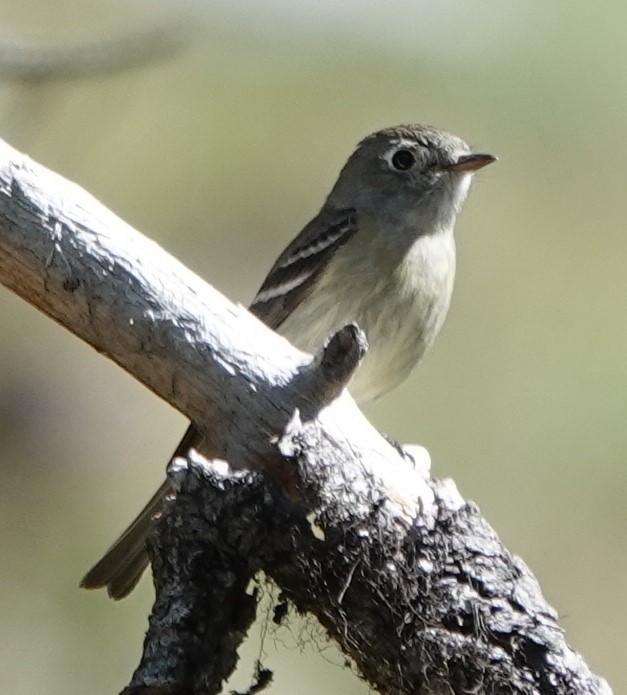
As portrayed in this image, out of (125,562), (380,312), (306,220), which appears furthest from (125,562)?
(306,220)

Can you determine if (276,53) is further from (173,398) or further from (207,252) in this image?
(173,398)

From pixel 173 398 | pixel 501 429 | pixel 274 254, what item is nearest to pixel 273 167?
pixel 274 254

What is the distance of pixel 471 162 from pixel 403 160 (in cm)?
33

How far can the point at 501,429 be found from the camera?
6641 millimetres

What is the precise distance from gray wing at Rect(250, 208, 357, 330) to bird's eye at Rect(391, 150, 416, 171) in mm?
256

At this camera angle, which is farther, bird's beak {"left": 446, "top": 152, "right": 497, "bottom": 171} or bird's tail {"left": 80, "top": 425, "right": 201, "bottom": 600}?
bird's beak {"left": 446, "top": 152, "right": 497, "bottom": 171}

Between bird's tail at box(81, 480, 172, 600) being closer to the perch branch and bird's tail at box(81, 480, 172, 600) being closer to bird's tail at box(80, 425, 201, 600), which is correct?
bird's tail at box(80, 425, 201, 600)

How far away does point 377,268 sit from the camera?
15.3 feet

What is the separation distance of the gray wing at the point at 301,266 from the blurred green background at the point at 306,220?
4.51 ft

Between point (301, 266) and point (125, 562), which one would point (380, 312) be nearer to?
point (301, 266)

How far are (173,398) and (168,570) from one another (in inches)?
18.5

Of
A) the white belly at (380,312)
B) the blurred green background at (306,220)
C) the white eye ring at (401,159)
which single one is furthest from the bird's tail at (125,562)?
the blurred green background at (306,220)

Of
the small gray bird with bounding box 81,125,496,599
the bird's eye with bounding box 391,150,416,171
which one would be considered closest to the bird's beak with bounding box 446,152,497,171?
the small gray bird with bounding box 81,125,496,599

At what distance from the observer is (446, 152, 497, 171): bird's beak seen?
4.80 m
